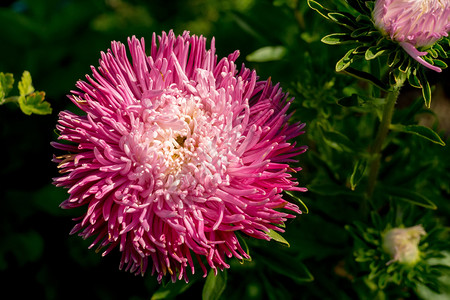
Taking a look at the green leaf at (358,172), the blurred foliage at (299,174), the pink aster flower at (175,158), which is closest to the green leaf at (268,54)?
the blurred foliage at (299,174)

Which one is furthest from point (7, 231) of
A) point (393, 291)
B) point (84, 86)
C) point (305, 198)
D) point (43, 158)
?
point (393, 291)

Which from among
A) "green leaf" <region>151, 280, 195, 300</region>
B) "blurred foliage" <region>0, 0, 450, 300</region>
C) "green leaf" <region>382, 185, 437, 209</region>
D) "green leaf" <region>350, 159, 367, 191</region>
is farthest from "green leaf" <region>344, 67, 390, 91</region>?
"green leaf" <region>151, 280, 195, 300</region>

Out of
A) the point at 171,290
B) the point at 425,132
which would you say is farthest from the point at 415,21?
the point at 171,290

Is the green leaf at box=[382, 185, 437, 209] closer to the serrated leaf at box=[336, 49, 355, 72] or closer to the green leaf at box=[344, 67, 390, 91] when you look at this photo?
the green leaf at box=[344, 67, 390, 91]

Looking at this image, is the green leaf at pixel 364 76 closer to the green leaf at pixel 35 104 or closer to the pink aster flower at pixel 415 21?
the pink aster flower at pixel 415 21

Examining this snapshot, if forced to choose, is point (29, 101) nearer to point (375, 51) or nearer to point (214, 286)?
point (214, 286)
